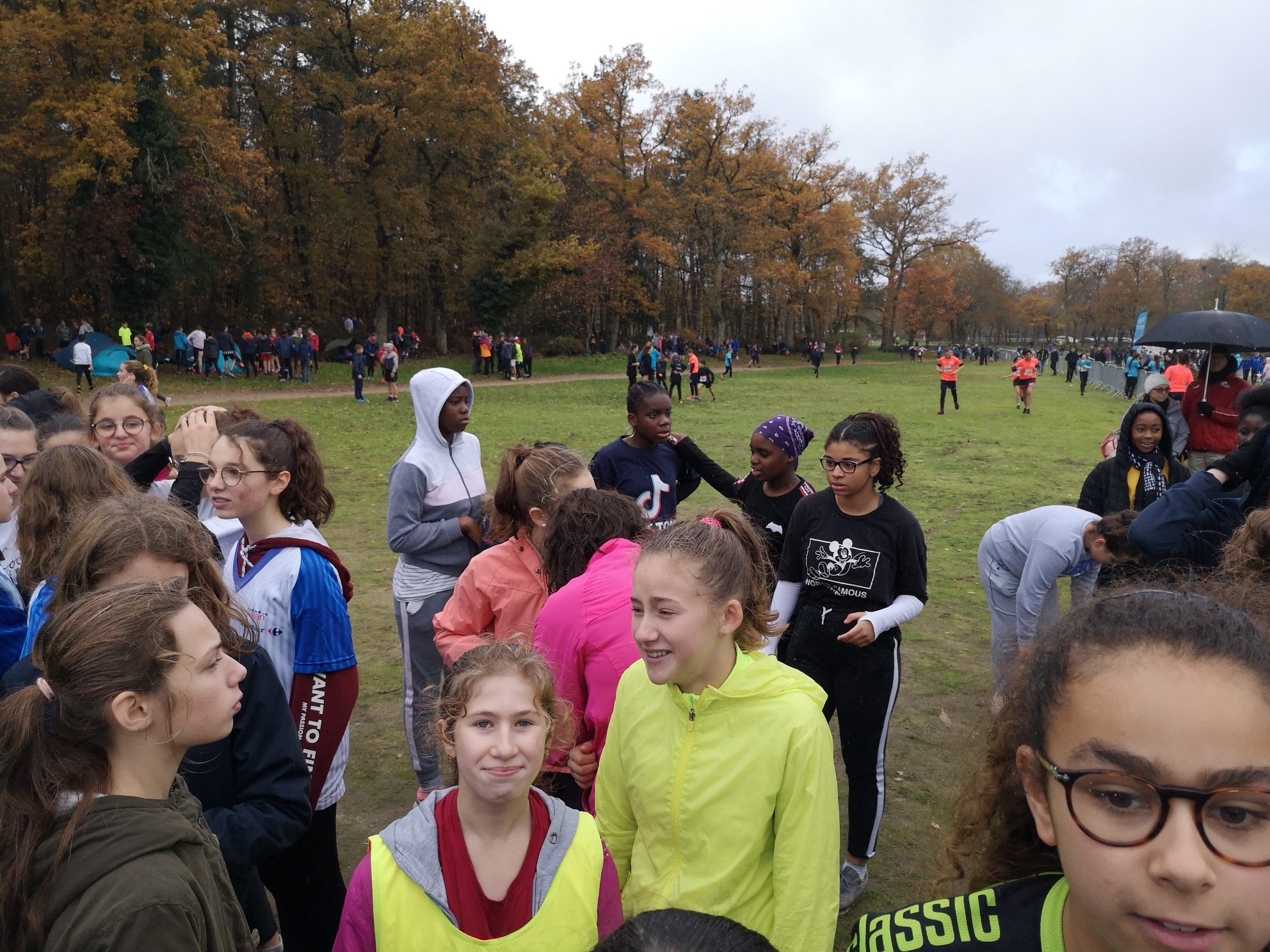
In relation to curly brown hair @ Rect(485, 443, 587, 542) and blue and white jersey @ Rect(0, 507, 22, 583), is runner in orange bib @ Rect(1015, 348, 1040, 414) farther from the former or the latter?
blue and white jersey @ Rect(0, 507, 22, 583)

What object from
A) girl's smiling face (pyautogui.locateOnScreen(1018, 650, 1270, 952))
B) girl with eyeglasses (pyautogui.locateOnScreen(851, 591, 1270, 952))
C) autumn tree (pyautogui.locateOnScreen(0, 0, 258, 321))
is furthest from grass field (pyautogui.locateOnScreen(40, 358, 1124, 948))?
autumn tree (pyautogui.locateOnScreen(0, 0, 258, 321))

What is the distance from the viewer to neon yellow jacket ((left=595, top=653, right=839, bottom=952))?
7.14 ft

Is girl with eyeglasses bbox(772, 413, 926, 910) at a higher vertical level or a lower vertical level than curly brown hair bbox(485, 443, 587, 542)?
lower

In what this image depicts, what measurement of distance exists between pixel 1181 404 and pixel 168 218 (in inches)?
1261

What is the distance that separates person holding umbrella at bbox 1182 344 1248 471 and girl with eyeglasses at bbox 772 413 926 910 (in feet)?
18.9

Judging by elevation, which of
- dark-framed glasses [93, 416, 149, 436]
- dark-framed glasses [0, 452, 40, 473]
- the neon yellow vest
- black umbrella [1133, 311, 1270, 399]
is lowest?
the neon yellow vest

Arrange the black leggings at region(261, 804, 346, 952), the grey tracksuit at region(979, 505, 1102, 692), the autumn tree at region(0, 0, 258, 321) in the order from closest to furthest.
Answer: the black leggings at region(261, 804, 346, 952) → the grey tracksuit at region(979, 505, 1102, 692) → the autumn tree at region(0, 0, 258, 321)

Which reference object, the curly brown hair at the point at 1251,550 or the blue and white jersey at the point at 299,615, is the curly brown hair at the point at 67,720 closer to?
the blue and white jersey at the point at 299,615

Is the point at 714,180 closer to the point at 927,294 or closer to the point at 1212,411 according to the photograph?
the point at 927,294

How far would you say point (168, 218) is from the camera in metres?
29.7

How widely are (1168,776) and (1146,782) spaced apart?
0.03 meters

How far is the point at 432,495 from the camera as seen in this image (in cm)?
438

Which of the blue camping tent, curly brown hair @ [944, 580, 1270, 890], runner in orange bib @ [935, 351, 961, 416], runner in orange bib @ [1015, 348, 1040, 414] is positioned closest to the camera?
curly brown hair @ [944, 580, 1270, 890]

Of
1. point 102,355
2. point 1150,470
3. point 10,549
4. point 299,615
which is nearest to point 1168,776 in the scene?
point 299,615
